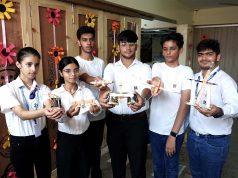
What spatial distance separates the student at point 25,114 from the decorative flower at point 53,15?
84cm

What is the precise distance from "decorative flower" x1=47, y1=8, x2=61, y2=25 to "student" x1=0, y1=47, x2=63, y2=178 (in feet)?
2.74

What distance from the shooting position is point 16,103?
4.65ft

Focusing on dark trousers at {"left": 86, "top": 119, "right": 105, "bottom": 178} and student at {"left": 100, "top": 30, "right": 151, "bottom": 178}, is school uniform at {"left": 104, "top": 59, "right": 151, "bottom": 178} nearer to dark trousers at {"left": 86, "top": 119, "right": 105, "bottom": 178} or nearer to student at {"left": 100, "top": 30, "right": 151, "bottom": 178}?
student at {"left": 100, "top": 30, "right": 151, "bottom": 178}

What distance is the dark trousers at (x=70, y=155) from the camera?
1.66 meters

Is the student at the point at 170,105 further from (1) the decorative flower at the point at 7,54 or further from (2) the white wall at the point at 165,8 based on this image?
(2) the white wall at the point at 165,8

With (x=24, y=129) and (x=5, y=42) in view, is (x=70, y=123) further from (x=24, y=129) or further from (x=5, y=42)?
(x=5, y=42)

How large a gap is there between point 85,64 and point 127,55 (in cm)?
47

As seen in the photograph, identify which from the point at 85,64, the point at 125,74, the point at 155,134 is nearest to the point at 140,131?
the point at 155,134

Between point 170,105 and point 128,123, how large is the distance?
35 cm

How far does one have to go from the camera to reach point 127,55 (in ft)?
5.71

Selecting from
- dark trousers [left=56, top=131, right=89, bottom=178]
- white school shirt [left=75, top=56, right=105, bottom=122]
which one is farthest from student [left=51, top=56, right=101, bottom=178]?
white school shirt [left=75, top=56, right=105, bottom=122]

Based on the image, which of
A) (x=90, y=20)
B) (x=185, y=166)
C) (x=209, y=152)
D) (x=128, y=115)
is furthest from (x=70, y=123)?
(x=185, y=166)

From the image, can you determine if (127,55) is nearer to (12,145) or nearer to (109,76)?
(109,76)

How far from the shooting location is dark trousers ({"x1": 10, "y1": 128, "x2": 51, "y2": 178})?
4.84 ft
